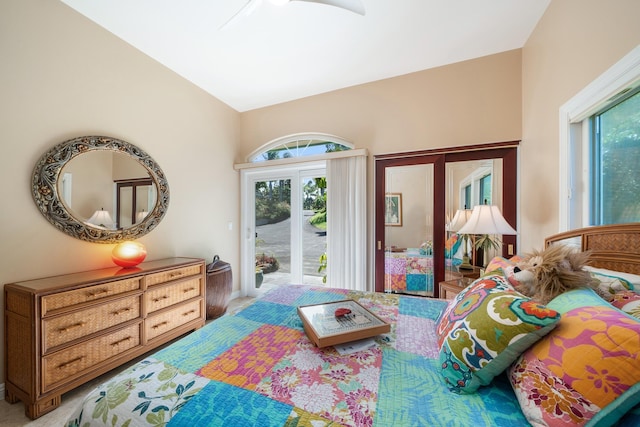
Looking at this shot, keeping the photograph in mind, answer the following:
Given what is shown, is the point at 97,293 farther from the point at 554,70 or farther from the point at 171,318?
the point at 554,70

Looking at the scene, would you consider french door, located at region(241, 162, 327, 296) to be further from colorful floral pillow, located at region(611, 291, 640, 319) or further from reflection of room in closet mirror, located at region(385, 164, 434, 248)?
colorful floral pillow, located at region(611, 291, 640, 319)

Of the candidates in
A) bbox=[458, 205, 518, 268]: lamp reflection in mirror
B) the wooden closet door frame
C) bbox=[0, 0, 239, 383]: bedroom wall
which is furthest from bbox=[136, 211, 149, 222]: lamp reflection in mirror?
bbox=[458, 205, 518, 268]: lamp reflection in mirror

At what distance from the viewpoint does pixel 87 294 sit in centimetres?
168

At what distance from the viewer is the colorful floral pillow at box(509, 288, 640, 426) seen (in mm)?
562

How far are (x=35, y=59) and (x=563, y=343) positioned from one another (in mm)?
3442

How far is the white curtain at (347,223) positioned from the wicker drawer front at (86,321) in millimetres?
2012

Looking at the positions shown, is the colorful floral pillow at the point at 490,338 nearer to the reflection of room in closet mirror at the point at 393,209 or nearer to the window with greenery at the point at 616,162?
the window with greenery at the point at 616,162

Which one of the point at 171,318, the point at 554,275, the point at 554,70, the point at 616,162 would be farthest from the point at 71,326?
the point at 554,70

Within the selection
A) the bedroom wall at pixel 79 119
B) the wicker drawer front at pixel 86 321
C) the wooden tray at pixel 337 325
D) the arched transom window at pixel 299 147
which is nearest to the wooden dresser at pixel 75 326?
the wicker drawer front at pixel 86 321

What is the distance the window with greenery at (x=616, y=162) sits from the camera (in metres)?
1.21

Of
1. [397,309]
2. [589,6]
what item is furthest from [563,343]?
[589,6]

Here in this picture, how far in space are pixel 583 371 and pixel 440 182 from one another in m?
2.22

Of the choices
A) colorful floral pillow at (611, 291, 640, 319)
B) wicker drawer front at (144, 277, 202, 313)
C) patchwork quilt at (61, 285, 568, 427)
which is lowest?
wicker drawer front at (144, 277, 202, 313)

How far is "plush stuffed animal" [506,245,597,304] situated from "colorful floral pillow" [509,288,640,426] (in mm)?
186
